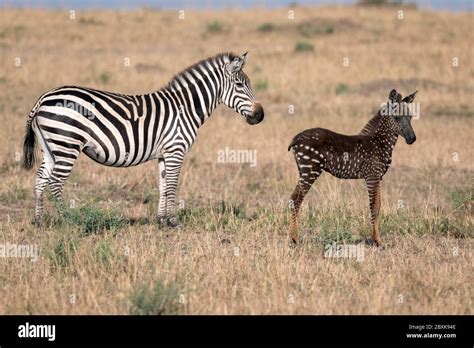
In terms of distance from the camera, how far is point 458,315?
22.3ft

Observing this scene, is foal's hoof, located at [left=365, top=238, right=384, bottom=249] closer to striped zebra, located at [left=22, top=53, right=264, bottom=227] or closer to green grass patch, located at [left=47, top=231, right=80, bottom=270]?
striped zebra, located at [left=22, top=53, right=264, bottom=227]

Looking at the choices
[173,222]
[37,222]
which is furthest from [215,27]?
[37,222]

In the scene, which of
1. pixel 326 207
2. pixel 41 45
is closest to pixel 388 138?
pixel 326 207

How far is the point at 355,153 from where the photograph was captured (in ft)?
29.3

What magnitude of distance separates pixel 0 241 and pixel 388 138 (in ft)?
15.2

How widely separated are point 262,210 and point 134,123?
6.95ft

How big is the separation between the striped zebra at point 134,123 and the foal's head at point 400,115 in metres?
1.94

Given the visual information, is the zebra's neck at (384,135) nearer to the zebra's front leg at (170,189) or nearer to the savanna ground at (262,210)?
the savanna ground at (262,210)

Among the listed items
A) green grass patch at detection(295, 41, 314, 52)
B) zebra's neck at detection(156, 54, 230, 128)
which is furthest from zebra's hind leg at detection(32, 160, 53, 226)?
green grass patch at detection(295, 41, 314, 52)

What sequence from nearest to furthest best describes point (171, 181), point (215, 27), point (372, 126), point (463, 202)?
point (372, 126), point (171, 181), point (463, 202), point (215, 27)

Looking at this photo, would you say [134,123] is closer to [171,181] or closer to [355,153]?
[171,181]
